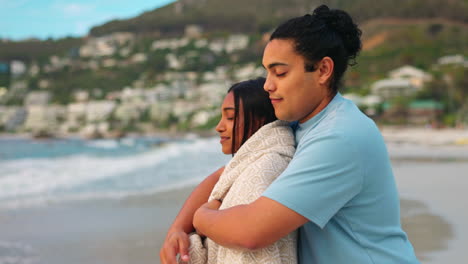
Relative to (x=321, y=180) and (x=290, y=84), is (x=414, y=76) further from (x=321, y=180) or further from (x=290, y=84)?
(x=321, y=180)

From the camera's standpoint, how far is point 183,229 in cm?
147

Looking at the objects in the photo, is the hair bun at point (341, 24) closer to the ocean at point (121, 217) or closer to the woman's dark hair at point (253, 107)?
the woman's dark hair at point (253, 107)

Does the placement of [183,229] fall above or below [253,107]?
below

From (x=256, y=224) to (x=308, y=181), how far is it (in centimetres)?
16

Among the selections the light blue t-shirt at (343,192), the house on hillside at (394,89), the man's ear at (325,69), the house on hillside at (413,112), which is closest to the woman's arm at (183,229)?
the light blue t-shirt at (343,192)

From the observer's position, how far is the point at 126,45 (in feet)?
387

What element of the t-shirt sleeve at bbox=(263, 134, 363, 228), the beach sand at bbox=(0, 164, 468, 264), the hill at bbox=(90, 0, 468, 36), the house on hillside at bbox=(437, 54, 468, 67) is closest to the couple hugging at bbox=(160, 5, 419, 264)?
the t-shirt sleeve at bbox=(263, 134, 363, 228)

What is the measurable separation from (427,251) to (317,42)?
3.24 metres

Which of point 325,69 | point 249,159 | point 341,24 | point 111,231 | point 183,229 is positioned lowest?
point 111,231

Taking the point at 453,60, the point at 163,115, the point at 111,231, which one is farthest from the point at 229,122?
the point at 163,115

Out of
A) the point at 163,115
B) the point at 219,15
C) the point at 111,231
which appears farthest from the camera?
the point at 219,15

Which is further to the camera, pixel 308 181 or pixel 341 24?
pixel 341 24

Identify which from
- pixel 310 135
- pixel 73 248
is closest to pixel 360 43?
pixel 310 135

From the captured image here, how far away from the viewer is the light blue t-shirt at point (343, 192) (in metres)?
1.06
